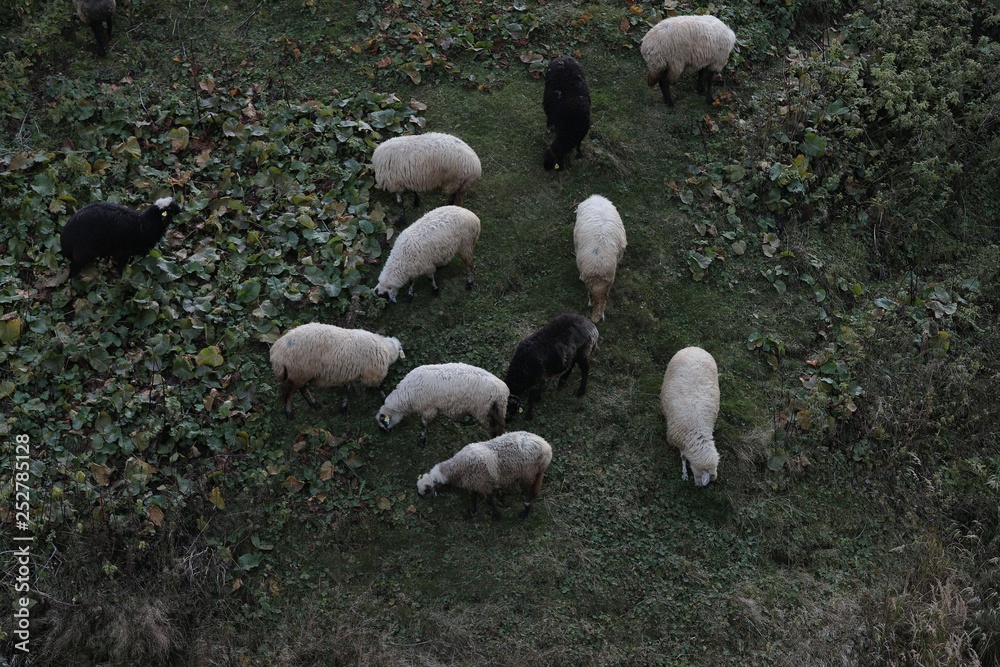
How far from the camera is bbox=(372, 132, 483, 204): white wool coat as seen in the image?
9.21 metres

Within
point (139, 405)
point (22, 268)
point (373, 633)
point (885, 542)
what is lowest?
point (885, 542)

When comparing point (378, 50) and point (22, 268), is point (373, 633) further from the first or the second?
point (378, 50)

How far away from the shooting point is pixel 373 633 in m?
6.61

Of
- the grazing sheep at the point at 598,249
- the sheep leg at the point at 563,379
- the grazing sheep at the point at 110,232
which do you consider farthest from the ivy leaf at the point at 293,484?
the grazing sheep at the point at 598,249

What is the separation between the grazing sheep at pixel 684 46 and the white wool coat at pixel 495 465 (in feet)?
20.0

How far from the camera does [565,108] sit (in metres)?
9.80

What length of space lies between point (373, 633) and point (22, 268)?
229 inches

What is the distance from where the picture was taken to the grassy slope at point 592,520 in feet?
21.9

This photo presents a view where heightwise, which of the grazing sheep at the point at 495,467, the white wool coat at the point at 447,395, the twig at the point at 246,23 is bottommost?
the grazing sheep at the point at 495,467

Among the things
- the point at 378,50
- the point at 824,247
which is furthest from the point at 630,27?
the point at 824,247

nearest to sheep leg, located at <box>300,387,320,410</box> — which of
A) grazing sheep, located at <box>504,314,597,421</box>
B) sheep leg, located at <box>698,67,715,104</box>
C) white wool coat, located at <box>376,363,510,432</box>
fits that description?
white wool coat, located at <box>376,363,510,432</box>

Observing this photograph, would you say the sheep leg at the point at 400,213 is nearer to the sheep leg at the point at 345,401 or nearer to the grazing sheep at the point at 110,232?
the sheep leg at the point at 345,401

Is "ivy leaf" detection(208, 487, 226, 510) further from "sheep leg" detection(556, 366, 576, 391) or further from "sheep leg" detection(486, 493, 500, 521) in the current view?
"sheep leg" detection(556, 366, 576, 391)

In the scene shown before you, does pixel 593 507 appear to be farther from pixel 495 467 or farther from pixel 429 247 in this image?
pixel 429 247
